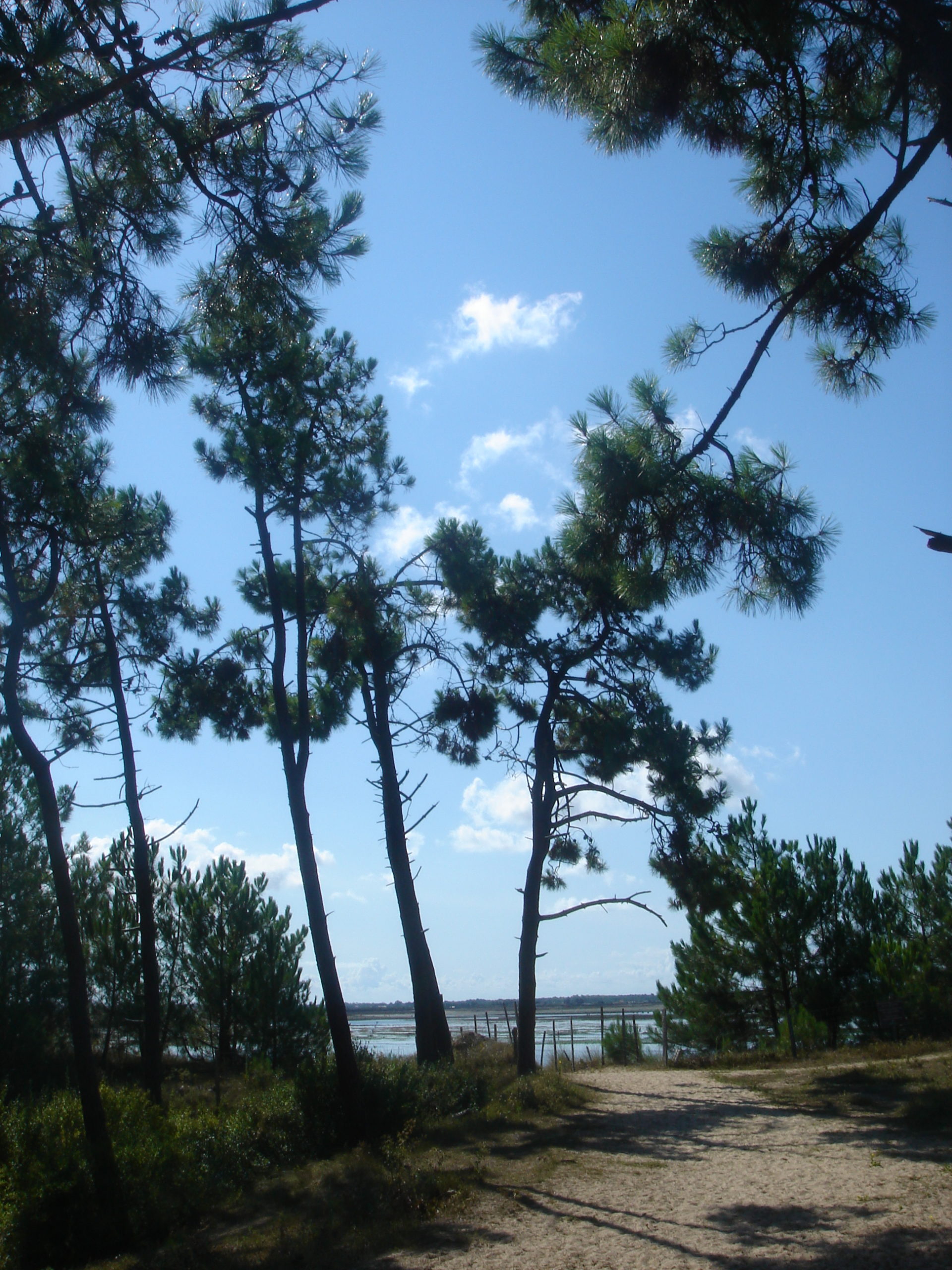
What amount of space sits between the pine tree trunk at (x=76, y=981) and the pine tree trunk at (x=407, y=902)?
5208mm

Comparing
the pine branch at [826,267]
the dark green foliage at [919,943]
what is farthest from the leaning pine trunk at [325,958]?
the dark green foliage at [919,943]

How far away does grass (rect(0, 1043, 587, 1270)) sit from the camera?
5324 mm

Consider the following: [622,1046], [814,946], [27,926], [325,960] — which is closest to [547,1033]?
[622,1046]

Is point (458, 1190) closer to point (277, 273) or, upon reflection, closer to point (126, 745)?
point (277, 273)

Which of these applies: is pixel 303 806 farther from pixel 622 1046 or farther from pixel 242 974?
pixel 622 1046

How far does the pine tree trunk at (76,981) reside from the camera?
240 inches

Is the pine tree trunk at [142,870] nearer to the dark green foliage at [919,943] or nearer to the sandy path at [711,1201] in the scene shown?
the sandy path at [711,1201]

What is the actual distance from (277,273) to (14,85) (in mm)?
1674

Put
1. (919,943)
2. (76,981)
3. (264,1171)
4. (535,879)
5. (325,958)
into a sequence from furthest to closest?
1. (919,943)
2. (535,879)
3. (325,958)
4. (264,1171)
5. (76,981)

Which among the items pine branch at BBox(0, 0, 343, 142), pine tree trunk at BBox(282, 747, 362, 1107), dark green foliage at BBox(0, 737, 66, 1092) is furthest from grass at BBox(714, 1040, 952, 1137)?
dark green foliage at BBox(0, 737, 66, 1092)

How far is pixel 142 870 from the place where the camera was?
11469 millimetres

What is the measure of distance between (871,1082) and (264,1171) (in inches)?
277

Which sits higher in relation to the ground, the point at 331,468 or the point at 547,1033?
the point at 331,468

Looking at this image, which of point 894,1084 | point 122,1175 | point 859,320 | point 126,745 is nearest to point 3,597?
point 126,745
